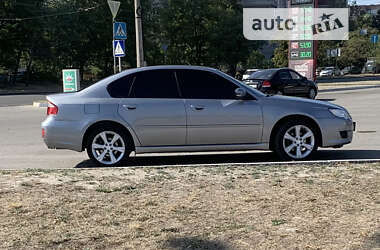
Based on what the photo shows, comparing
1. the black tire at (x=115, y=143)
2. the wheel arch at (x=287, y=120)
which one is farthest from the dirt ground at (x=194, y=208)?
the wheel arch at (x=287, y=120)

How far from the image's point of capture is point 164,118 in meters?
7.02

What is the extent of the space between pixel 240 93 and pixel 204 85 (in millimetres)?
592

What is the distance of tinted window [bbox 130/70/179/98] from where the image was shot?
717cm

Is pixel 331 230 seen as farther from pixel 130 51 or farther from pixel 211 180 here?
pixel 130 51

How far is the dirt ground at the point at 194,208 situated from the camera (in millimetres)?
3836

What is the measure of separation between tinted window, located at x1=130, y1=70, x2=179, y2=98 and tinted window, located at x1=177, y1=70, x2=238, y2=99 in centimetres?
15

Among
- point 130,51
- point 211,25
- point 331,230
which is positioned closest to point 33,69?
point 130,51

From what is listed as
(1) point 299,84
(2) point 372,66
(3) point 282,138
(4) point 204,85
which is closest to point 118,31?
(1) point 299,84

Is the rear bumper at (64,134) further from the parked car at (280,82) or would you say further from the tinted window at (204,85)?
the parked car at (280,82)

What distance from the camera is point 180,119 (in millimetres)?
7031

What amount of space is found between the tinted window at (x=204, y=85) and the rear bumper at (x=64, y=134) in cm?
175

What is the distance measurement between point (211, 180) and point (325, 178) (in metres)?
1.45

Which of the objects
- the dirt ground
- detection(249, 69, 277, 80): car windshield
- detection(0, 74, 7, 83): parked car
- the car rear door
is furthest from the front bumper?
detection(0, 74, 7, 83): parked car

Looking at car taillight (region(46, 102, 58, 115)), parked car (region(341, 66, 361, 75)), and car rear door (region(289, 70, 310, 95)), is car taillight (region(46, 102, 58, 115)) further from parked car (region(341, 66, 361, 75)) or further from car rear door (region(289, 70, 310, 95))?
parked car (region(341, 66, 361, 75))
